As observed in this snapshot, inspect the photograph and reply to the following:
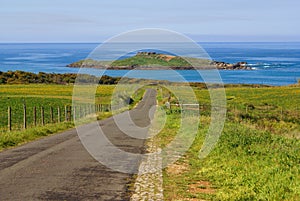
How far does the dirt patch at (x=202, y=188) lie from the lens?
9.35 meters

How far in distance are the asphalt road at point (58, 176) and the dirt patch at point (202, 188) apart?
139cm

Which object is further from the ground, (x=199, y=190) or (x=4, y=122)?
(x=199, y=190)

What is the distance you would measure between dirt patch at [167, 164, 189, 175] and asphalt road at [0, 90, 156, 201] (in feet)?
3.07

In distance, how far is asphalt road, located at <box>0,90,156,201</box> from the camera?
28.5 ft

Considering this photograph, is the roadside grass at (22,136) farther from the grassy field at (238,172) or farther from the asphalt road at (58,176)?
the grassy field at (238,172)

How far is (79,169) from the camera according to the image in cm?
1158

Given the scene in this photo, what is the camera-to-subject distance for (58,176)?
10.5 metres

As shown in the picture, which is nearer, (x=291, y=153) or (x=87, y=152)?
(x=291, y=153)

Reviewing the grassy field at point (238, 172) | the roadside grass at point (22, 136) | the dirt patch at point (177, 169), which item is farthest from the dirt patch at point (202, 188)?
the roadside grass at point (22, 136)

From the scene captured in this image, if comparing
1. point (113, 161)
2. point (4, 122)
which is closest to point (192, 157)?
point (113, 161)

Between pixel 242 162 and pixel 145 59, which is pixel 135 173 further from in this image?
pixel 145 59

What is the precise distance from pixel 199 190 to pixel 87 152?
246 inches

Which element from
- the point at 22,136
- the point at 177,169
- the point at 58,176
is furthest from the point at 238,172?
the point at 22,136

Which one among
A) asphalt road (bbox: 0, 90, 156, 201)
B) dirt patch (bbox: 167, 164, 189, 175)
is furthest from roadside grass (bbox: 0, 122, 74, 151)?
dirt patch (bbox: 167, 164, 189, 175)
